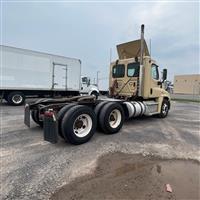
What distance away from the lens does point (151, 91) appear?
25.6 feet

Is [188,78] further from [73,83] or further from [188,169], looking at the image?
[188,169]

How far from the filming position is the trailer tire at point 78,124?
4363 mm

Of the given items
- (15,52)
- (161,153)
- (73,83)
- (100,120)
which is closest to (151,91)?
(100,120)

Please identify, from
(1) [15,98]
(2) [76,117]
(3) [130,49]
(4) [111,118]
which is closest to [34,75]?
(1) [15,98]

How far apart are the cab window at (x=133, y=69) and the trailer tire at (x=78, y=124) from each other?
3453 millimetres

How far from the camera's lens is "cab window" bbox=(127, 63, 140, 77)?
759cm

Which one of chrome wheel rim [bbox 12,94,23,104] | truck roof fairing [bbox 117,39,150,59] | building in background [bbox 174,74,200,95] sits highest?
building in background [bbox 174,74,200,95]

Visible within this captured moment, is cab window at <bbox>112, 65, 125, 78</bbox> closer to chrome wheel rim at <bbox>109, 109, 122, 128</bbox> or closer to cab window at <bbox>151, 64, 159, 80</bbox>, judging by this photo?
cab window at <bbox>151, 64, 159, 80</bbox>

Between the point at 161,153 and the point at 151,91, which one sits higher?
the point at 151,91

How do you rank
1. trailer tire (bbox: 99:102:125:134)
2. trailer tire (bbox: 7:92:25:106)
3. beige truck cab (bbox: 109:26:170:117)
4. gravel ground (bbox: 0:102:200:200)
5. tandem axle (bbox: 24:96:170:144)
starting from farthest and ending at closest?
trailer tire (bbox: 7:92:25:106) → beige truck cab (bbox: 109:26:170:117) → trailer tire (bbox: 99:102:125:134) → tandem axle (bbox: 24:96:170:144) → gravel ground (bbox: 0:102:200:200)

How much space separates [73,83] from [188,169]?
11.7 meters

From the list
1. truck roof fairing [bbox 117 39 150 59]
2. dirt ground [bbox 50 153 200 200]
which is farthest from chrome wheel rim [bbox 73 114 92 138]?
truck roof fairing [bbox 117 39 150 59]

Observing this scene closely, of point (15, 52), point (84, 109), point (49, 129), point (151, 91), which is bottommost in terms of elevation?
point (49, 129)

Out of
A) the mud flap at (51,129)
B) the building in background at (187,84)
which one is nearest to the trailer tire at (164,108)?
the mud flap at (51,129)
